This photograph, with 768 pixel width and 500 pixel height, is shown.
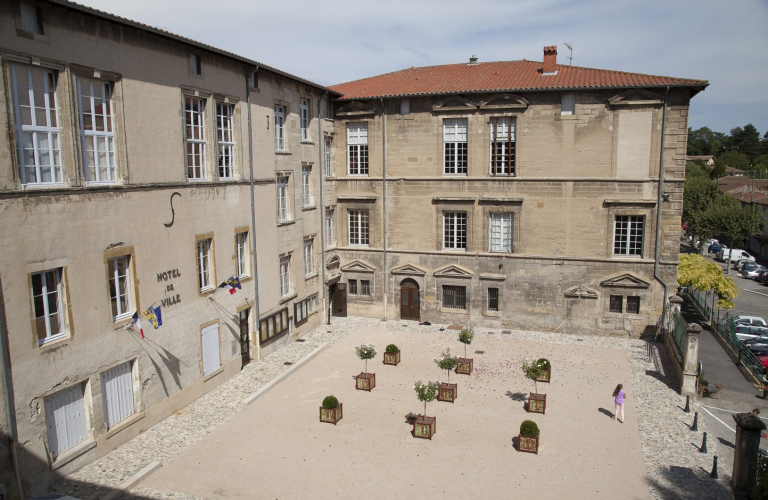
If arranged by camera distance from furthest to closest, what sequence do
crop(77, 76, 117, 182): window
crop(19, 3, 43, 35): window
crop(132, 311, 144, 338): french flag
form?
crop(132, 311, 144, 338): french flag, crop(77, 76, 117, 182): window, crop(19, 3, 43, 35): window

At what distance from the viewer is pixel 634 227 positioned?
91.4 ft

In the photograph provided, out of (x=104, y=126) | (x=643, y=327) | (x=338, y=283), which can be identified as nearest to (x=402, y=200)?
(x=338, y=283)

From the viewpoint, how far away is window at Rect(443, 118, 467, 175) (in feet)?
98.1

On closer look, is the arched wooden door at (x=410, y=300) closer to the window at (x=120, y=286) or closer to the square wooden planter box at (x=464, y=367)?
the square wooden planter box at (x=464, y=367)

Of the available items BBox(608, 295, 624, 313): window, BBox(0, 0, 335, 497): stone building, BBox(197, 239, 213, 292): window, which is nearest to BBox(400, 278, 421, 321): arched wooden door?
BBox(0, 0, 335, 497): stone building

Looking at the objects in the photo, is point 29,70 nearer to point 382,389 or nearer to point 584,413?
point 382,389

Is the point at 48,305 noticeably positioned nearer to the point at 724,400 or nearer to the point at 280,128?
the point at 280,128

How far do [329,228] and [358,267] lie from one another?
285cm

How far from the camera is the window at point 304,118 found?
2808cm

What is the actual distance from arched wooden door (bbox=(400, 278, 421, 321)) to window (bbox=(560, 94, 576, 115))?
39.9 ft

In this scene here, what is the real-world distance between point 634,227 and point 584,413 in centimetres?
1205

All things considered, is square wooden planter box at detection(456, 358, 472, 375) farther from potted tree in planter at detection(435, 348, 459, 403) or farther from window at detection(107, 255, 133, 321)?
window at detection(107, 255, 133, 321)

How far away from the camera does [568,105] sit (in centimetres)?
2788

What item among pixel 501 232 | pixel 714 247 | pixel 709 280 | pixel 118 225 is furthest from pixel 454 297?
pixel 714 247
